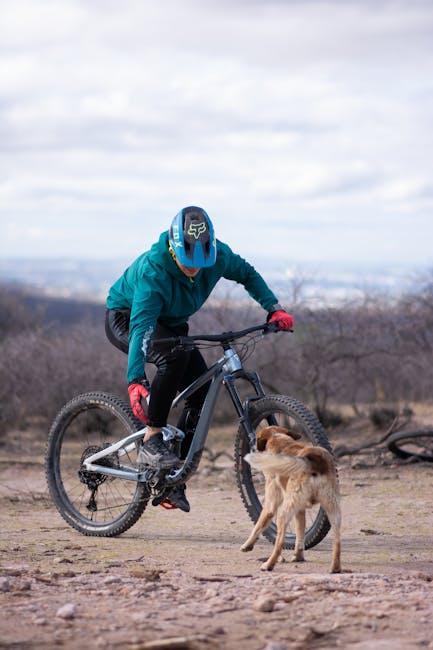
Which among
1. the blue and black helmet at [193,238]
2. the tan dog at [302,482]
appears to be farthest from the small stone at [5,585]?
the blue and black helmet at [193,238]

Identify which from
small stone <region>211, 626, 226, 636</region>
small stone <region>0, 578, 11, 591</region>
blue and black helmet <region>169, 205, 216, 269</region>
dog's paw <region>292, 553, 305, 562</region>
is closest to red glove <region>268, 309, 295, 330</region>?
blue and black helmet <region>169, 205, 216, 269</region>

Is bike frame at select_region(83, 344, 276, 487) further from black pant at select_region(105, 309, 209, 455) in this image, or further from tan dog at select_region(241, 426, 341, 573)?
tan dog at select_region(241, 426, 341, 573)

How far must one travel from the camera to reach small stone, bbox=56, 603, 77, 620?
4629 millimetres

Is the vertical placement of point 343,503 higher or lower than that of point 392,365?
lower

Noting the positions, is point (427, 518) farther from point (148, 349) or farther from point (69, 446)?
point (69, 446)

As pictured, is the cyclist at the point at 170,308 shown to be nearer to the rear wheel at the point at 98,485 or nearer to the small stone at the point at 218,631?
the rear wheel at the point at 98,485

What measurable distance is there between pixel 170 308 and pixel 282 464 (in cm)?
171

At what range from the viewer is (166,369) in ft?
22.9

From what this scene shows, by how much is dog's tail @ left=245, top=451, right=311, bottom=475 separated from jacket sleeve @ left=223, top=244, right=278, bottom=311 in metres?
1.79

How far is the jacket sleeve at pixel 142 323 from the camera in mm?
6891

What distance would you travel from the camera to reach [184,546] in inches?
279

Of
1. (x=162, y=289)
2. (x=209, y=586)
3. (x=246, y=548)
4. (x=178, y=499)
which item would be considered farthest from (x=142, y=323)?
(x=209, y=586)

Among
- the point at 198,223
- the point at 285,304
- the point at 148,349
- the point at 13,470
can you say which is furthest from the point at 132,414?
the point at 285,304

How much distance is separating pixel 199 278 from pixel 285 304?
839 centimetres
